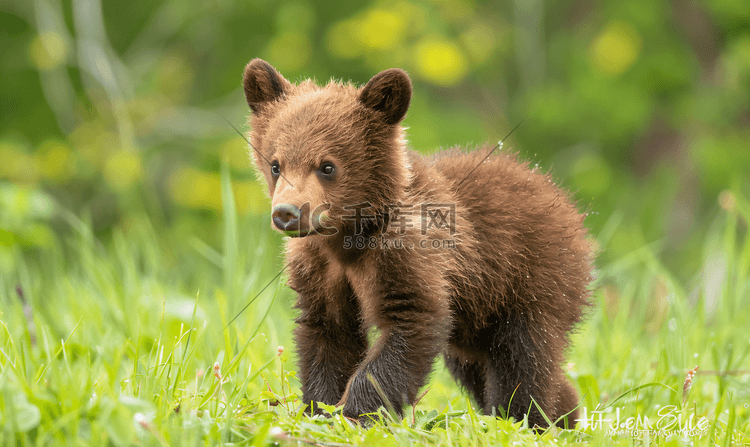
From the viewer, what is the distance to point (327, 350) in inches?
127

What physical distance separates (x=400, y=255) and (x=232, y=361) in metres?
0.87

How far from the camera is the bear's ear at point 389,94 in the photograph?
313 centimetres

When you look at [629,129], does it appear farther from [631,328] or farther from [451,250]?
[451,250]

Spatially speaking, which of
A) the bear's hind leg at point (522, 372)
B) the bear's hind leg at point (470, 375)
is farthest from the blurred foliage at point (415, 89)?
the bear's hind leg at point (522, 372)

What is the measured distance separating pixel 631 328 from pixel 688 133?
884 centimetres

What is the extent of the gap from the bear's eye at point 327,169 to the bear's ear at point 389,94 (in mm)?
376

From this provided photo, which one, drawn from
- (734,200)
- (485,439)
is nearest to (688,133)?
(734,200)

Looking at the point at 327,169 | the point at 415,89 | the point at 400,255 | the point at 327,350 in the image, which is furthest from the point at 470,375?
the point at 415,89

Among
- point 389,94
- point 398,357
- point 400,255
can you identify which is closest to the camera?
point 398,357

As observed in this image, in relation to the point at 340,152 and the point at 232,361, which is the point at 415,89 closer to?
the point at 340,152

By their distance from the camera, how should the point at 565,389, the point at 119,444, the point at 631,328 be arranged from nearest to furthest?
the point at 119,444, the point at 565,389, the point at 631,328

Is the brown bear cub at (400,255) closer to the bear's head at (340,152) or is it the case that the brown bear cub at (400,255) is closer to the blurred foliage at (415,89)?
the bear's head at (340,152)

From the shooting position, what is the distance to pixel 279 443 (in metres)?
2.30

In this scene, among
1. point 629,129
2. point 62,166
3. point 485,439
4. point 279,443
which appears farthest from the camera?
point 629,129
